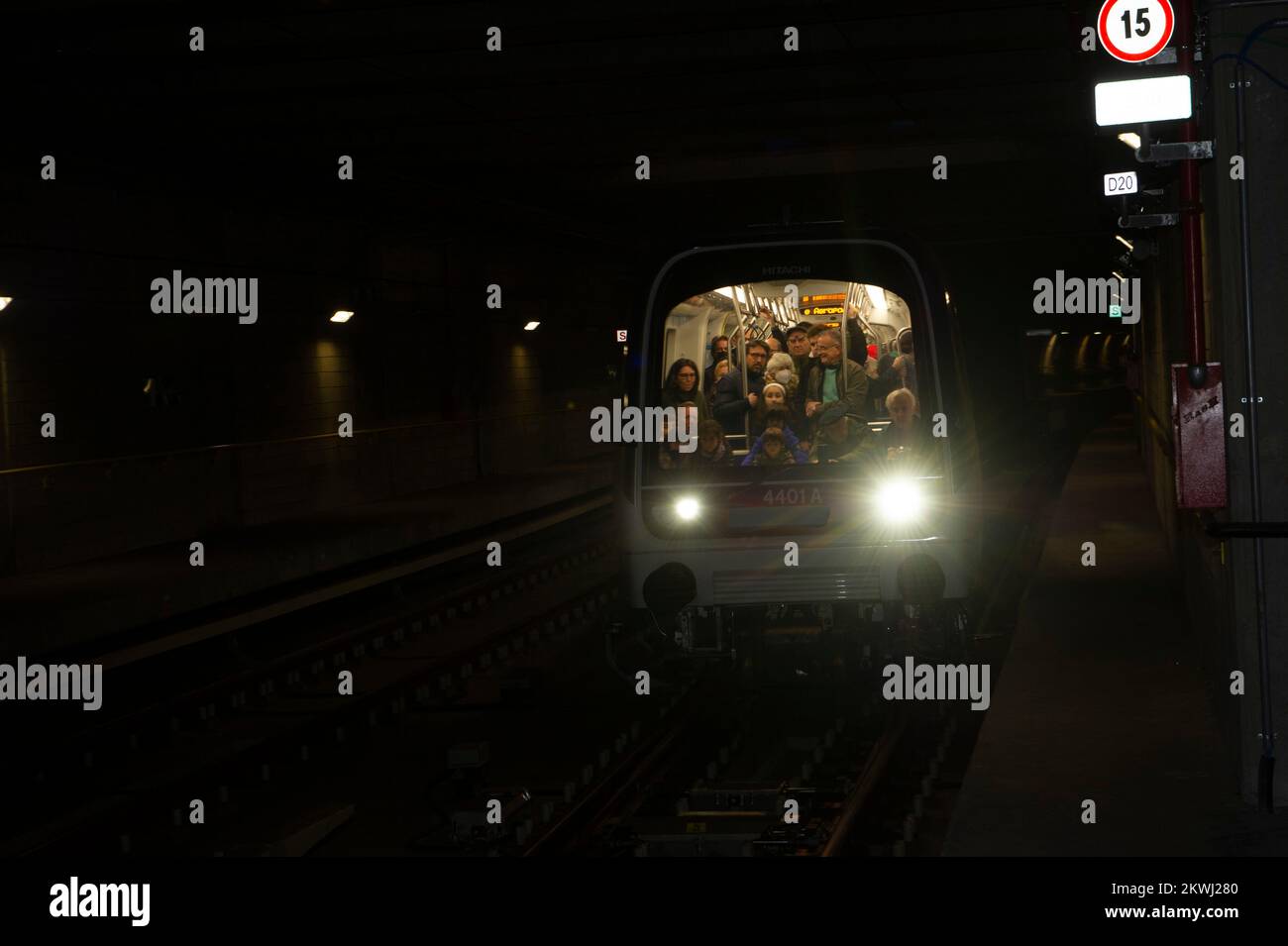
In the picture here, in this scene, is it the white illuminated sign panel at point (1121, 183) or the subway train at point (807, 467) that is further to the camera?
the subway train at point (807, 467)

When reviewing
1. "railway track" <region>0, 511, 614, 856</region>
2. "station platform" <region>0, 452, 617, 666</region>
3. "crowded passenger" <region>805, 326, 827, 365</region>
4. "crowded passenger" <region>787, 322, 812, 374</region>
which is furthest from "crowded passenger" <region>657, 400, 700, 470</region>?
"station platform" <region>0, 452, 617, 666</region>

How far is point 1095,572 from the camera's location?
1388cm

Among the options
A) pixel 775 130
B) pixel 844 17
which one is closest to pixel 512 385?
pixel 775 130

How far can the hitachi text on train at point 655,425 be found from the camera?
391 inches

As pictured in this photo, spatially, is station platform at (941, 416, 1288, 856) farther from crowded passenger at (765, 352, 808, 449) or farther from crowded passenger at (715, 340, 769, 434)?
crowded passenger at (715, 340, 769, 434)

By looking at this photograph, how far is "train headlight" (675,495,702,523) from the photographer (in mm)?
9788

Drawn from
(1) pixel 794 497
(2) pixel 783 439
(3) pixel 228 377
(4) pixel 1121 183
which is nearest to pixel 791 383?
(2) pixel 783 439

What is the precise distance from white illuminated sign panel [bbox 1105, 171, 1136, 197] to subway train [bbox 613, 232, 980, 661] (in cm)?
285

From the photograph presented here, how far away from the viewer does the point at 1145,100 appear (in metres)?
6.04

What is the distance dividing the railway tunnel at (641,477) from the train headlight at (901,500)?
0.08 ft

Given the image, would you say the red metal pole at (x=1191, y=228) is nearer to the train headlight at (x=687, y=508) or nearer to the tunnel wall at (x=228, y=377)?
the train headlight at (x=687, y=508)

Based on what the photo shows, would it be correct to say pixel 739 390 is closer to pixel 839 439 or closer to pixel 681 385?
pixel 681 385

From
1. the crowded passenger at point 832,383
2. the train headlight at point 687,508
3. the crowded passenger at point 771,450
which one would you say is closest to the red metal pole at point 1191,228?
the crowded passenger at point 832,383

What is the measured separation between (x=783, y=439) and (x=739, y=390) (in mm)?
467
